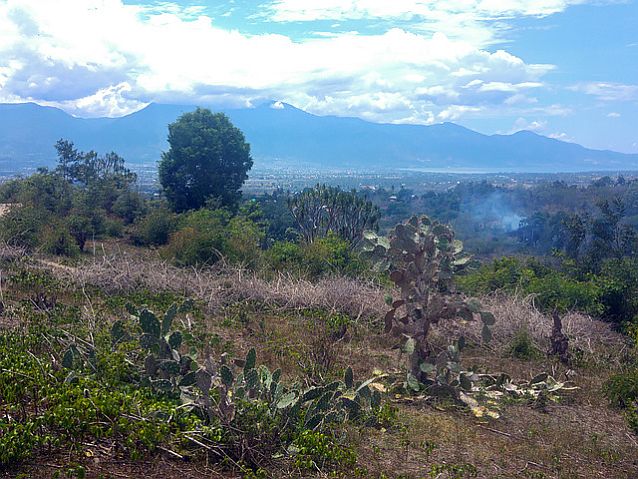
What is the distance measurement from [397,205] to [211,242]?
A: 3258 centimetres

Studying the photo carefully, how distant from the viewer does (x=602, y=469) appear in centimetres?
467

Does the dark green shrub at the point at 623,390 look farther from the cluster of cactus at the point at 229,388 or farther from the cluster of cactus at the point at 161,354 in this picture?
the cluster of cactus at the point at 161,354

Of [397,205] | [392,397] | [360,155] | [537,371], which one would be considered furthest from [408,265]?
[360,155]

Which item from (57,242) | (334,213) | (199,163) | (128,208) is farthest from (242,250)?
(199,163)

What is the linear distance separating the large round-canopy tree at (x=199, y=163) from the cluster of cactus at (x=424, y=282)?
771 inches

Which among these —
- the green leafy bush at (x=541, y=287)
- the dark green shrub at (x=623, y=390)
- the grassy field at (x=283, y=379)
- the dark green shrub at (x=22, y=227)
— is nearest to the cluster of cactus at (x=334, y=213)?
the green leafy bush at (x=541, y=287)

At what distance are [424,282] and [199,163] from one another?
20.9 m

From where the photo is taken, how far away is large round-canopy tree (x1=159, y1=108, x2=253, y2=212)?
2605cm

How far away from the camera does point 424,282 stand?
21.2 feet

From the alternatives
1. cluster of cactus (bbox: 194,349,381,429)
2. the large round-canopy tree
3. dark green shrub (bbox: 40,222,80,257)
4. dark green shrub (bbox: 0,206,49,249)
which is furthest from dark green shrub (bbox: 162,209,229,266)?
the large round-canopy tree

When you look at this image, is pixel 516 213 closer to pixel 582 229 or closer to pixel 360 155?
pixel 582 229

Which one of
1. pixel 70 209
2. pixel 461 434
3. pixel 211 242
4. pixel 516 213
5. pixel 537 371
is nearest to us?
pixel 461 434

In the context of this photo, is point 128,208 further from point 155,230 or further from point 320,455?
point 320,455

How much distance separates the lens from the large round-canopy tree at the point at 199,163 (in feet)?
85.5
